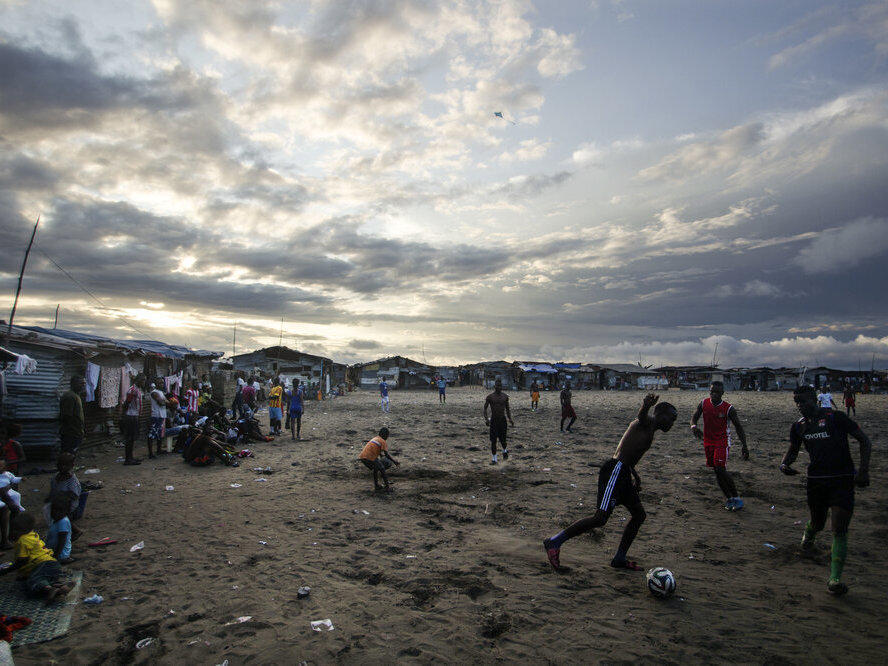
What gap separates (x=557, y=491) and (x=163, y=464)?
9.26m

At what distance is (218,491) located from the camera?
28.0 feet

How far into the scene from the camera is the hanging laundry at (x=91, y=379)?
12.5 m

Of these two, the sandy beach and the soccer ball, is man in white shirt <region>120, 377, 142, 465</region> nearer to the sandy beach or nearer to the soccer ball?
the sandy beach

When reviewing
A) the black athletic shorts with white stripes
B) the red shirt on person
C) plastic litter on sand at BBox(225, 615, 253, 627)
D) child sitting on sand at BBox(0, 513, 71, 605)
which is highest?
the red shirt on person

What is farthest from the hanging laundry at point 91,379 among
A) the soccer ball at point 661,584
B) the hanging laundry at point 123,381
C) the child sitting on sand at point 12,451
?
the soccer ball at point 661,584

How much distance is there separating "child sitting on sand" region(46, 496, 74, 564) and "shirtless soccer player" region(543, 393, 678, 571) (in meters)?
5.46

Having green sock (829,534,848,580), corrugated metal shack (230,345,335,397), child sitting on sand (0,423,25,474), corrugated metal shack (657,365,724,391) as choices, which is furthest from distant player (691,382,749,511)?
corrugated metal shack (657,365,724,391)


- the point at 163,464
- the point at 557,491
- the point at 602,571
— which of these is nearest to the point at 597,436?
the point at 557,491

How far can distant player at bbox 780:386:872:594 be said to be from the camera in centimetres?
449

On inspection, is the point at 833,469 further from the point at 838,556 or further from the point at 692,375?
the point at 692,375

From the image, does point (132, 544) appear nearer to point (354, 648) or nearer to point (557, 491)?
point (354, 648)

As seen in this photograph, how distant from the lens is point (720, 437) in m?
7.05

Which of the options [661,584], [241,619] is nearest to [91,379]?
[241,619]

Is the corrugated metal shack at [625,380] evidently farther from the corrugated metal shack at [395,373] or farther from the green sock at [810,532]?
the green sock at [810,532]
